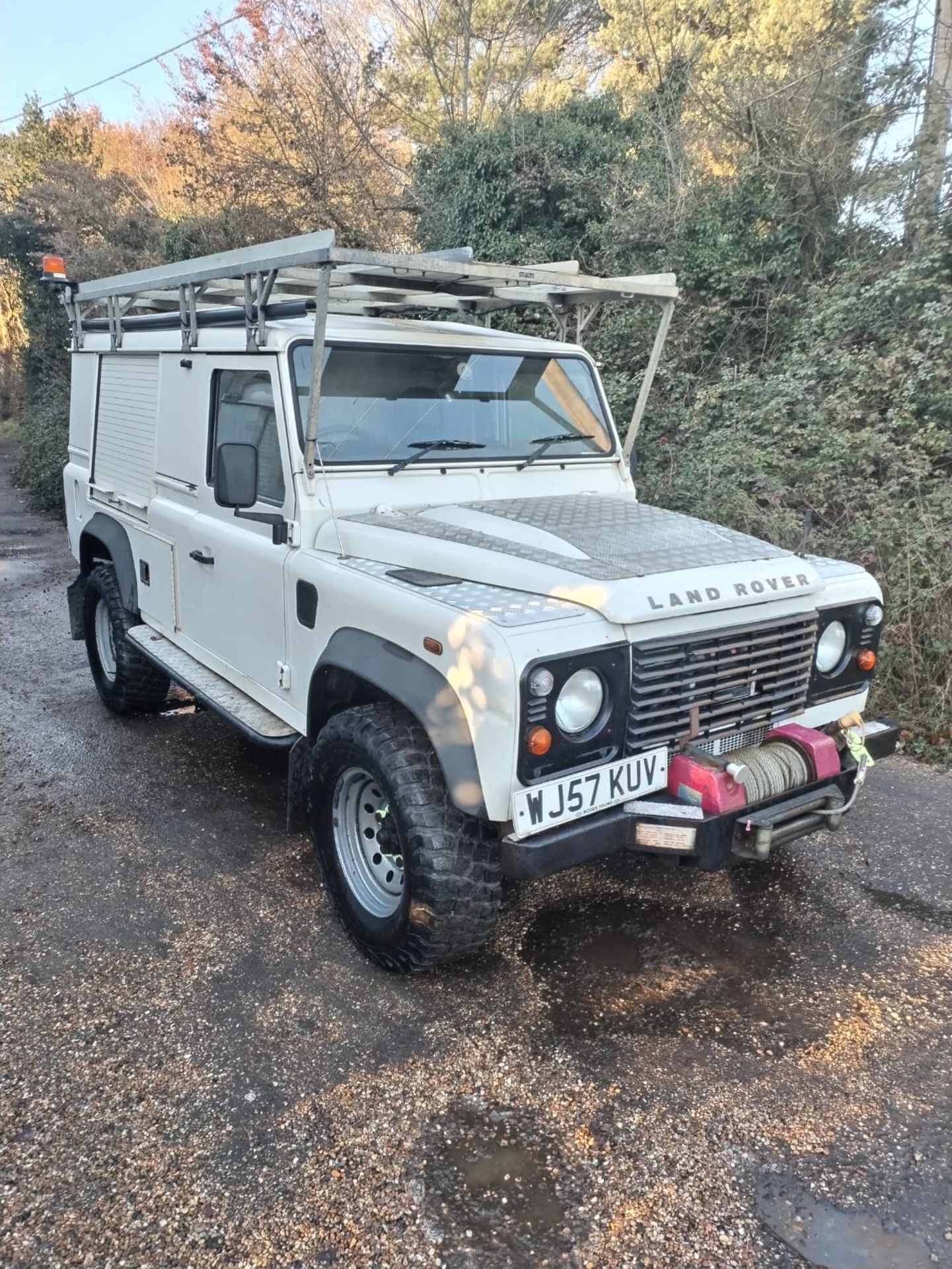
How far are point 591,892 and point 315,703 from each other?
1351 mm

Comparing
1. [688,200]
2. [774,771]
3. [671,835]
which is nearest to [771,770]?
[774,771]

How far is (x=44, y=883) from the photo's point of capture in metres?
3.63

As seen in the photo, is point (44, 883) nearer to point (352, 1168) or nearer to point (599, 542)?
point (352, 1168)

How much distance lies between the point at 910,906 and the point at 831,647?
1140mm

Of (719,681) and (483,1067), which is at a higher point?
(719,681)

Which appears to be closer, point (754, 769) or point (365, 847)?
point (754, 769)

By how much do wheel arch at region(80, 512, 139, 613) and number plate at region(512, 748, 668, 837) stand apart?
333cm

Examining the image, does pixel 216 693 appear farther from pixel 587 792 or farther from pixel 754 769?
pixel 754 769

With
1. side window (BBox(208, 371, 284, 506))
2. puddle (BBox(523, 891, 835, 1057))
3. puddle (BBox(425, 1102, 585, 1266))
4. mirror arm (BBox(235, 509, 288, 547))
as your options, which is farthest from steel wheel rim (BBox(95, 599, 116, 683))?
puddle (BBox(425, 1102, 585, 1266))

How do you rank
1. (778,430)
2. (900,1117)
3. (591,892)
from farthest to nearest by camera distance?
(778,430) < (591,892) < (900,1117)

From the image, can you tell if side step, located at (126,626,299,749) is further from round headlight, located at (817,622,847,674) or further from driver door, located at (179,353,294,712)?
round headlight, located at (817,622,847,674)

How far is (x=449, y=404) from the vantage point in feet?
12.5

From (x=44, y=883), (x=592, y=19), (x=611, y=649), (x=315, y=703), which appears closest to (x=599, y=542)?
(x=611, y=649)

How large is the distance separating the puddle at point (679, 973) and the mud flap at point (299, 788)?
0.97 metres
